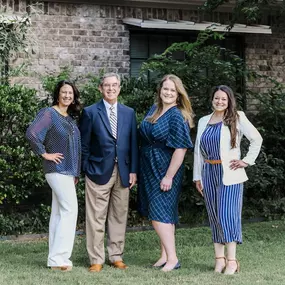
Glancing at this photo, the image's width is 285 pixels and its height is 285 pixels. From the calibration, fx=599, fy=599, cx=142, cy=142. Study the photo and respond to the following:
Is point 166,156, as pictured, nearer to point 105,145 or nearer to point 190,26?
point 105,145

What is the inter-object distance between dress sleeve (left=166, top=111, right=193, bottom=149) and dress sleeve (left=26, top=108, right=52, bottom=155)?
45.9 inches

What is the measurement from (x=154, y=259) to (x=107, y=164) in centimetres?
136

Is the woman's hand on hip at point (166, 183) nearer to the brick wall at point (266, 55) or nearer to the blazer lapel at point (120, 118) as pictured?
the blazer lapel at point (120, 118)

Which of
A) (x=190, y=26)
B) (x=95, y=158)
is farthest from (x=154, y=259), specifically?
(x=190, y=26)

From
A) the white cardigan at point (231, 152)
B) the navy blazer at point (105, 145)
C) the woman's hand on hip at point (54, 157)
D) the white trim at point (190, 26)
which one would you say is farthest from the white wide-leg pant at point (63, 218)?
the white trim at point (190, 26)

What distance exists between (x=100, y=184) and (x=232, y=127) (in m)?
1.39

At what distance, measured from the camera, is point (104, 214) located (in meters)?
5.94

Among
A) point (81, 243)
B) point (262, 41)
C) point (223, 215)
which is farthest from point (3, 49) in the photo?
point (262, 41)

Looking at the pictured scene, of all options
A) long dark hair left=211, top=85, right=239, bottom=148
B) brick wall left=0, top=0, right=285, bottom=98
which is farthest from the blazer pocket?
brick wall left=0, top=0, right=285, bottom=98

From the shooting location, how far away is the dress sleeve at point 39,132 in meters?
5.70

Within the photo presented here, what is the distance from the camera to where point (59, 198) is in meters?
5.76

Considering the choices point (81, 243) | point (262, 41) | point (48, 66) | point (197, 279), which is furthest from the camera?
point (262, 41)

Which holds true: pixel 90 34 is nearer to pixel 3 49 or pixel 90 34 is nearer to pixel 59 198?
pixel 3 49

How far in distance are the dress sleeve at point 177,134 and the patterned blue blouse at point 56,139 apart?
908 mm
